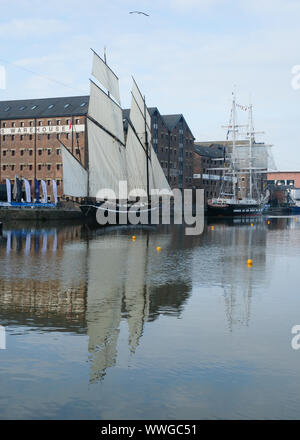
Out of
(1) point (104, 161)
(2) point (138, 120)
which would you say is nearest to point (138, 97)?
(2) point (138, 120)

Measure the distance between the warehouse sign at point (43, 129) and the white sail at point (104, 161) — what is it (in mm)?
28574

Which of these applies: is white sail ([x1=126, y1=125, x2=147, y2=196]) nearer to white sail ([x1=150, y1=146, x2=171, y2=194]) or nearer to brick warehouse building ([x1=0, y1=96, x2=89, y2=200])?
white sail ([x1=150, y1=146, x2=171, y2=194])

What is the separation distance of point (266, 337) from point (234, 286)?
332 inches

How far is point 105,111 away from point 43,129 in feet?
112

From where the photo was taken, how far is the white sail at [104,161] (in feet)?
253

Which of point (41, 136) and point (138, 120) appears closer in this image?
point (138, 120)

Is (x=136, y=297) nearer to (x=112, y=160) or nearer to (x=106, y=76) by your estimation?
(x=112, y=160)

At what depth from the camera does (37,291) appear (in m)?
21.4

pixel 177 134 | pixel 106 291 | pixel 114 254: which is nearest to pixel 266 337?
pixel 106 291

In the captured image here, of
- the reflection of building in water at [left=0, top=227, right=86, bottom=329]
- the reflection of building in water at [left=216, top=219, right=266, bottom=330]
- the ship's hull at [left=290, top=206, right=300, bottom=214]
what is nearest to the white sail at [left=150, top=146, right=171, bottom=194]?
the reflection of building in water at [left=216, top=219, right=266, bottom=330]

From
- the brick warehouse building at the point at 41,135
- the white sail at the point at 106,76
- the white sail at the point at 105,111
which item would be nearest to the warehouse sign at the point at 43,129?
the brick warehouse building at the point at 41,135

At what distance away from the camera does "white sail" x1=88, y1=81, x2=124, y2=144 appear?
259 feet

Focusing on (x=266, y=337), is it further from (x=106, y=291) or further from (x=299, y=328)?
(x=106, y=291)

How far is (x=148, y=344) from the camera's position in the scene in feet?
46.1
